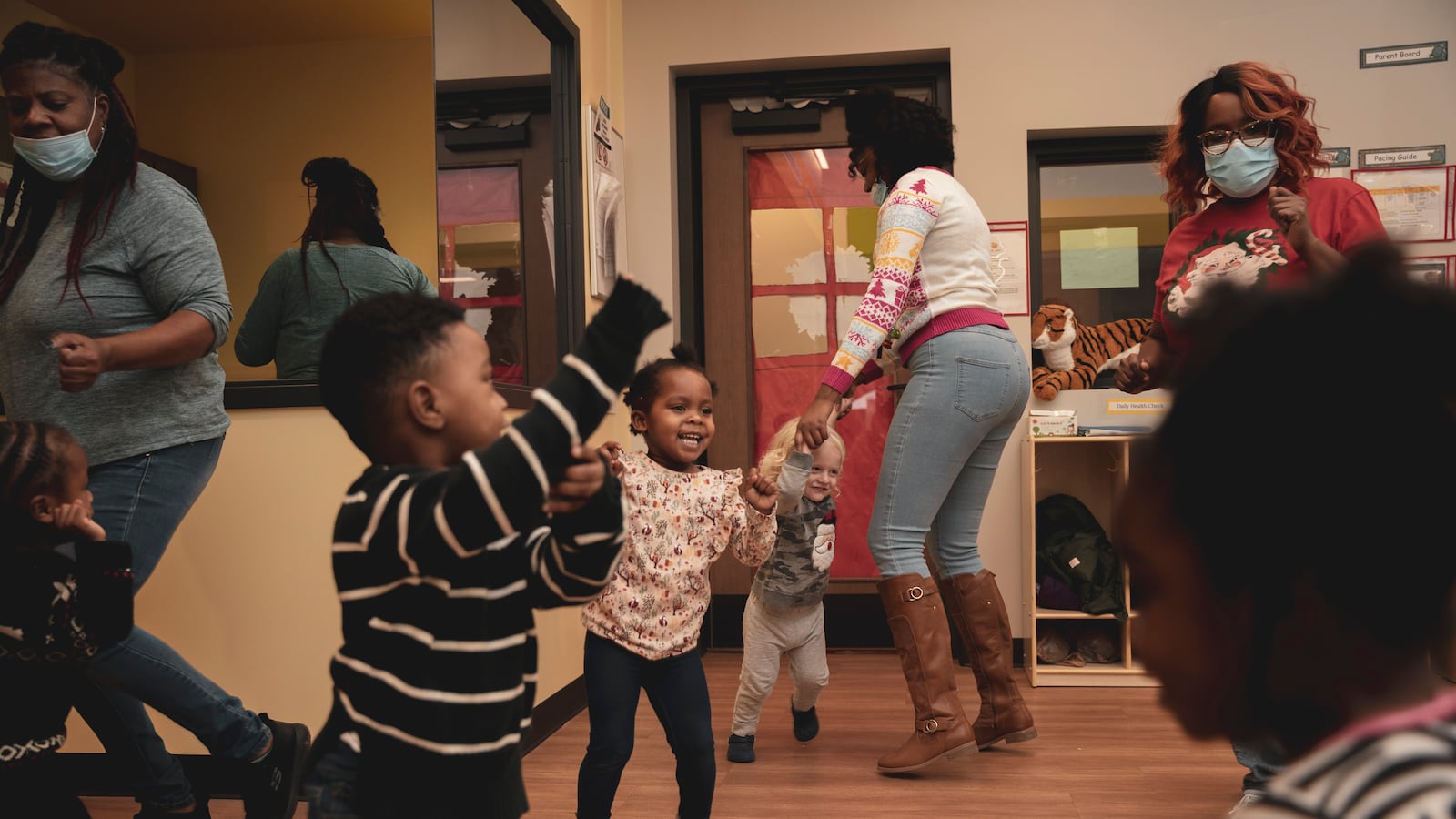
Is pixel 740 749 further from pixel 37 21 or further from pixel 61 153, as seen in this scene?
pixel 37 21

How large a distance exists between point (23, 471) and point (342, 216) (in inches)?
44.9

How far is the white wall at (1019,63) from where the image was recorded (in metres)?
A: 3.58

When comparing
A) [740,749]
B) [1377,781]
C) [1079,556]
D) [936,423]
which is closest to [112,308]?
[936,423]

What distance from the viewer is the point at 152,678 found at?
5.90ft

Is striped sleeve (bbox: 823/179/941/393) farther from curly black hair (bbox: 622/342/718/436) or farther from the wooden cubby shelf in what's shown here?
the wooden cubby shelf

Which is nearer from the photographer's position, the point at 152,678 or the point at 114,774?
the point at 152,678

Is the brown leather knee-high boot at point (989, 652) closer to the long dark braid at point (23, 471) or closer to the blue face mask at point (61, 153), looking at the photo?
the long dark braid at point (23, 471)

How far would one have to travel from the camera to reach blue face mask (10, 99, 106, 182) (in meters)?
1.74

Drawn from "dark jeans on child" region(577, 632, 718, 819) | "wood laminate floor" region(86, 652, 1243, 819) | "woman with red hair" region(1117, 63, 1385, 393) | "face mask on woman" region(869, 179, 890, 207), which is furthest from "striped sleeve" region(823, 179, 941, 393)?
"wood laminate floor" region(86, 652, 1243, 819)

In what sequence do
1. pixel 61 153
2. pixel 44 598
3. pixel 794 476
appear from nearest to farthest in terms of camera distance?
pixel 44 598, pixel 61 153, pixel 794 476

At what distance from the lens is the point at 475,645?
1034 mm

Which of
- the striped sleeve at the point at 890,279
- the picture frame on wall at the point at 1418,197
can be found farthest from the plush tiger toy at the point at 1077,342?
the striped sleeve at the point at 890,279

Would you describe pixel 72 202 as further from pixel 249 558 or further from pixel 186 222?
pixel 249 558

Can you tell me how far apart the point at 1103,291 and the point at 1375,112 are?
104 centimetres
